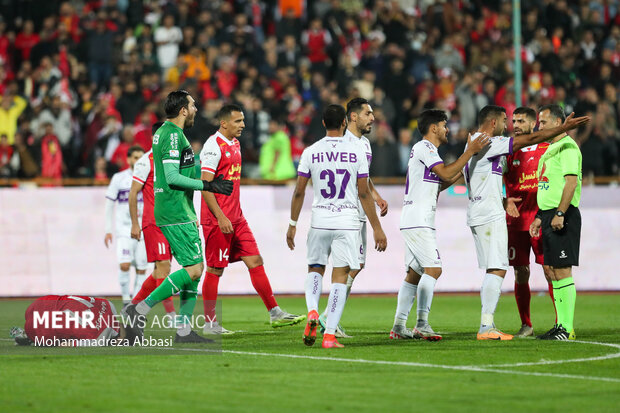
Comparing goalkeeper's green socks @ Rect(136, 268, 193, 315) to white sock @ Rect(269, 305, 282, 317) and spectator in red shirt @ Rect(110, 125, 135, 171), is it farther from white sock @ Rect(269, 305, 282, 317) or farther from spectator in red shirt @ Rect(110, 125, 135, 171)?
spectator in red shirt @ Rect(110, 125, 135, 171)

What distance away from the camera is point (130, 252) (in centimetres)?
1561

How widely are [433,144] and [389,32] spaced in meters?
14.0

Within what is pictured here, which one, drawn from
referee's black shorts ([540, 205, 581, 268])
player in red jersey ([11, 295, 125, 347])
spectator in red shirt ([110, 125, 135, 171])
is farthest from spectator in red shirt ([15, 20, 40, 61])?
referee's black shorts ([540, 205, 581, 268])

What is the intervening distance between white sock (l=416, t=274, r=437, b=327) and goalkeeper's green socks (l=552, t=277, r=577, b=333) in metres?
1.35

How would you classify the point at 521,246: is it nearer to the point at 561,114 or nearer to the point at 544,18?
the point at 561,114

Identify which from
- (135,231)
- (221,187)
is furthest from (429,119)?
(135,231)

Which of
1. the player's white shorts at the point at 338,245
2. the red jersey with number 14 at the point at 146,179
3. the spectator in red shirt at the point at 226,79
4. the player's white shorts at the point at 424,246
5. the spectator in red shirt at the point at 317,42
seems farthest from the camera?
the spectator in red shirt at the point at 317,42

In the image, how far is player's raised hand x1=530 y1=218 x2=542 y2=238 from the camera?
1086 centimetres

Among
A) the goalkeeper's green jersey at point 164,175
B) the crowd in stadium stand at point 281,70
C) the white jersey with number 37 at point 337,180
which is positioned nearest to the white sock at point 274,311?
the white jersey with number 37 at point 337,180

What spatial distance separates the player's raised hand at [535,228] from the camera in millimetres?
10859

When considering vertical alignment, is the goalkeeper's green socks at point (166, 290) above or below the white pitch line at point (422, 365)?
above

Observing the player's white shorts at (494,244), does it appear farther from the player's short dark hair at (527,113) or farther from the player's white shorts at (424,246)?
the player's short dark hair at (527,113)

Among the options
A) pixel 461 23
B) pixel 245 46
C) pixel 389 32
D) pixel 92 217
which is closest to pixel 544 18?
pixel 461 23

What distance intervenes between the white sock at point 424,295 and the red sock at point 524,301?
1.21m
